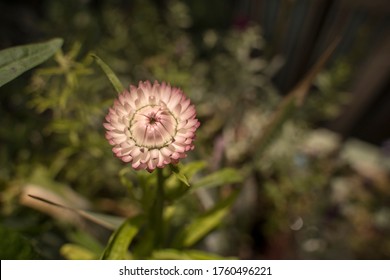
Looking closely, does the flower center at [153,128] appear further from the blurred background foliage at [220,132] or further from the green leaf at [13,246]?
the blurred background foliage at [220,132]

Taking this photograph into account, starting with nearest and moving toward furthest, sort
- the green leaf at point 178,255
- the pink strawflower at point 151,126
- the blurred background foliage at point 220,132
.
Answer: the pink strawflower at point 151,126 < the green leaf at point 178,255 < the blurred background foliage at point 220,132

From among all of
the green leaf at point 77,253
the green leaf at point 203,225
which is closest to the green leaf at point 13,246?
the green leaf at point 77,253

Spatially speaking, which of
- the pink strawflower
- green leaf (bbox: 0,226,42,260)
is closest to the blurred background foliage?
green leaf (bbox: 0,226,42,260)

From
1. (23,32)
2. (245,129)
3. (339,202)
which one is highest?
(23,32)

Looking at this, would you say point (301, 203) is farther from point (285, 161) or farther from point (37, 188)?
point (37, 188)

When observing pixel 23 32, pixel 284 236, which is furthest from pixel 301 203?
pixel 23 32

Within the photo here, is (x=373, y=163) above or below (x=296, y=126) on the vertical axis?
above

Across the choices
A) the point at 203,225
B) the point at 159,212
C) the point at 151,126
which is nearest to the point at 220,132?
the point at 203,225
